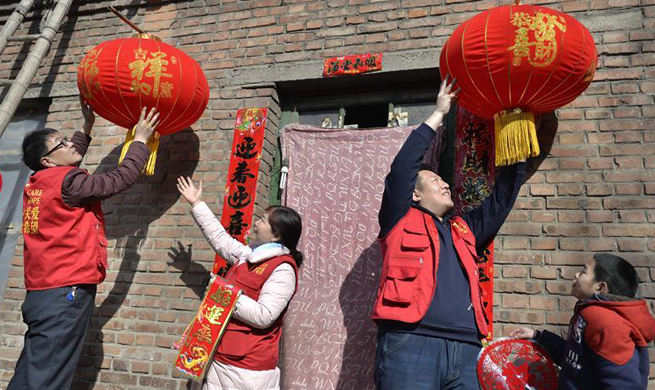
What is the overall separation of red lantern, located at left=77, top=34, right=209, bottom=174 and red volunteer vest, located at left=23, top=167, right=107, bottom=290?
530mm

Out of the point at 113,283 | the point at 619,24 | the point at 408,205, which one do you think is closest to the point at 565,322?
the point at 408,205

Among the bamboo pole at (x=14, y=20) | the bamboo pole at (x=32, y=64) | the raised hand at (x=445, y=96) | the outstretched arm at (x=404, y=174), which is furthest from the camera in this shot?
the bamboo pole at (x=14, y=20)

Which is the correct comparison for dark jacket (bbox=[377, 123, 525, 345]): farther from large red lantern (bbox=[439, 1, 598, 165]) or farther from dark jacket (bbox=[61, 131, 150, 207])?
dark jacket (bbox=[61, 131, 150, 207])

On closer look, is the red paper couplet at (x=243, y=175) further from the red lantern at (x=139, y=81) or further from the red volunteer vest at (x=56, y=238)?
the red volunteer vest at (x=56, y=238)

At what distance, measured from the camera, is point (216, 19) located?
13.8 ft

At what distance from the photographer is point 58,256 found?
2859 mm

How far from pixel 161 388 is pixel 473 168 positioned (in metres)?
2.40

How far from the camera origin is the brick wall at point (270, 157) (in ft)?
9.71

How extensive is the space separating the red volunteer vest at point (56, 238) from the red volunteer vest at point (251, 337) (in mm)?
830

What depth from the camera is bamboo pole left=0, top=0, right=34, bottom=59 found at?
14.5 feet

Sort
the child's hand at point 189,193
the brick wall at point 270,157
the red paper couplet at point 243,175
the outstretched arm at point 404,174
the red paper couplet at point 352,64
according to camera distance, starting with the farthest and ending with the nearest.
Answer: the red paper couplet at point 352,64 < the red paper couplet at point 243,175 < the child's hand at point 189,193 < the brick wall at point 270,157 < the outstretched arm at point 404,174

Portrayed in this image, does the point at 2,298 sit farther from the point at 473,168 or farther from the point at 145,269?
the point at 473,168

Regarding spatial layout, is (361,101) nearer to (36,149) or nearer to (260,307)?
(260,307)

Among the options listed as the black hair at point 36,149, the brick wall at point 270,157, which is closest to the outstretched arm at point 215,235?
the brick wall at point 270,157
